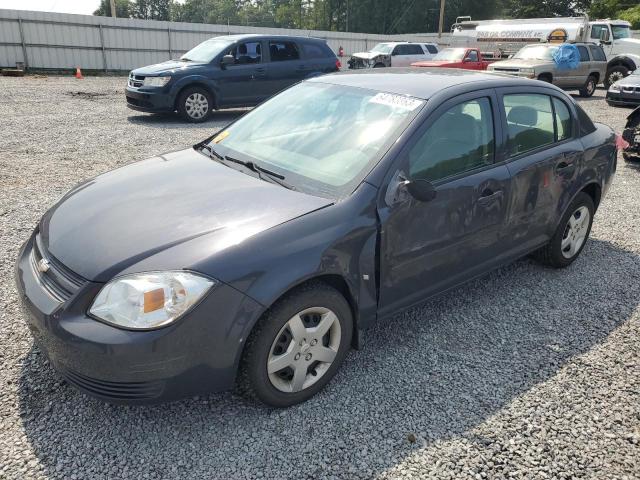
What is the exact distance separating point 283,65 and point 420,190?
9.46 meters

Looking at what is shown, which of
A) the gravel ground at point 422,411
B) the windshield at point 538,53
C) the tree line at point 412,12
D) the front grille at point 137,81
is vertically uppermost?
the tree line at point 412,12

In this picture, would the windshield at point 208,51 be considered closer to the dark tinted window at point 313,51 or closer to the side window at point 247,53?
the side window at point 247,53

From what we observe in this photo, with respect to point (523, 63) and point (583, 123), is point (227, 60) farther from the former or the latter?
point (523, 63)

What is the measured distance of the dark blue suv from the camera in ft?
33.7

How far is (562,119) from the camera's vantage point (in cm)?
422

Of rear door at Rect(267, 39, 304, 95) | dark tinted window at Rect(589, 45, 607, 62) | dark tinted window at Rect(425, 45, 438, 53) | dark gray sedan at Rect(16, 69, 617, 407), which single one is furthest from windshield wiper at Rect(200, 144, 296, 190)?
dark tinted window at Rect(425, 45, 438, 53)

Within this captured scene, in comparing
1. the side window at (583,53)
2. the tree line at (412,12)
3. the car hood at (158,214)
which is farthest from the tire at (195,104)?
the tree line at (412,12)

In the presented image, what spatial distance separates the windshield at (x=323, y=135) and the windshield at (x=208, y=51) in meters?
7.71

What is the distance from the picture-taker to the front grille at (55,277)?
2354 millimetres

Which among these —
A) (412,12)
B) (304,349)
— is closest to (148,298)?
(304,349)

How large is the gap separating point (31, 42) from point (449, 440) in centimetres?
2189

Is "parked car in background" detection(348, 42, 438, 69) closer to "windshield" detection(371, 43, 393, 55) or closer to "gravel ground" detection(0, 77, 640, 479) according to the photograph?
"windshield" detection(371, 43, 393, 55)

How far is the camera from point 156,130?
9680 millimetres

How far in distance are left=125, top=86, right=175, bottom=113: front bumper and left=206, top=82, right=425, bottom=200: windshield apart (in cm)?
708
